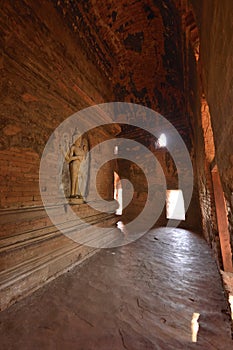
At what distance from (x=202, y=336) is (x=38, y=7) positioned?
738cm

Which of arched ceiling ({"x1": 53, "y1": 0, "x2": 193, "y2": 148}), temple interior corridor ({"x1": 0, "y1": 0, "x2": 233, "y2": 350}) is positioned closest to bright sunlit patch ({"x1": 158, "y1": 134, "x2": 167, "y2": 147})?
arched ceiling ({"x1": 53, "y1": 0, "x2": 193, "y2": 148})

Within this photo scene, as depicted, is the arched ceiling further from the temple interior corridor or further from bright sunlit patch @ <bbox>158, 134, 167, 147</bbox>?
bright sunlit patch @ <bbox>158, 134, 167, 147</bbox>

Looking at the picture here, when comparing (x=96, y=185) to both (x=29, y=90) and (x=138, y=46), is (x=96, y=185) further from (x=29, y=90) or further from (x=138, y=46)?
(x=138, y=46)

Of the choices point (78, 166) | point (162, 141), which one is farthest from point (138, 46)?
point (78, 166)

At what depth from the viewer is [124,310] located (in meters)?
2.47

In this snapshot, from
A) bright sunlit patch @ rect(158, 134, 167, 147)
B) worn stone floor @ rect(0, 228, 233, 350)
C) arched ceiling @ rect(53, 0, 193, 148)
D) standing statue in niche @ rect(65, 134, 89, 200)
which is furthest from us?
bright sunlit patch @ rect(158, 134, 167, 147)

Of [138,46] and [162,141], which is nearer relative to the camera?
[138,46]

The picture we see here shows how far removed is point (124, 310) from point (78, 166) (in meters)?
3.63

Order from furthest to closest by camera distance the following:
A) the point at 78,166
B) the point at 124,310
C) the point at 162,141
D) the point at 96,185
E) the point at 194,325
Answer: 1. the point at 162,141
2. the point at 96,185
3. the point at 78,166
4. the point at 124,310
5. the point at 194,325

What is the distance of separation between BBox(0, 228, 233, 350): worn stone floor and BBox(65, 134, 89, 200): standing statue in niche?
209 centimetres

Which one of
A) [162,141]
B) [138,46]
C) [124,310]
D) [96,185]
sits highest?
[138,46]

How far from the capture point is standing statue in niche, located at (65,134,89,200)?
184 inches

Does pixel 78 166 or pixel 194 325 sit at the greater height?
pixel 78 166

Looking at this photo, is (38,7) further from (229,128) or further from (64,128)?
(229,128)
